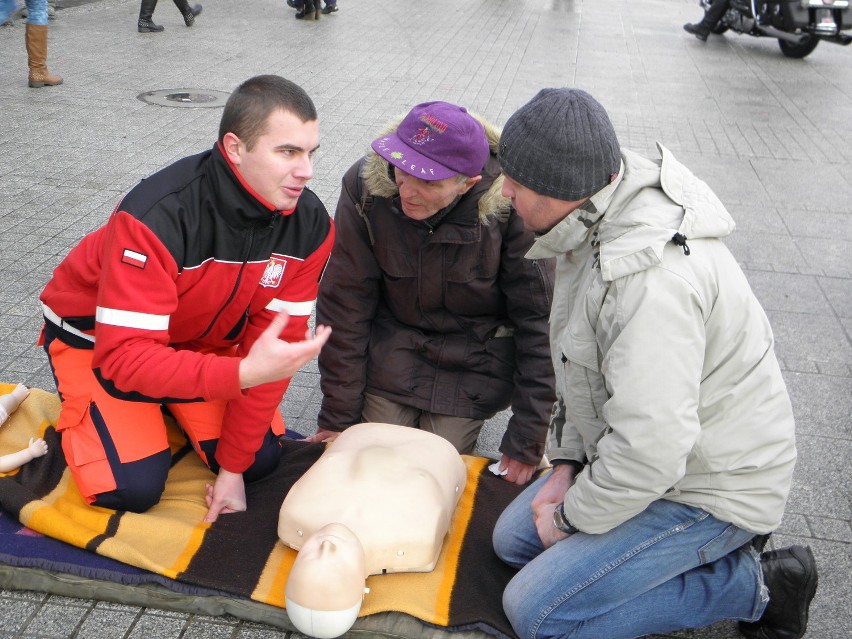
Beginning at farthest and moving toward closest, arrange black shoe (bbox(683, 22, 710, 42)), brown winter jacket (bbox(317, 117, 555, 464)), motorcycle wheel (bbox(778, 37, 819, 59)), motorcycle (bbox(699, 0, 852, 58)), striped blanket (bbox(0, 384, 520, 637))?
black shoe (bbox(683, 22, 710, 42)) → motorcycle wheel (bbox(778, 37, 819, 59)) → motorcycle (bbox(699, 0, 852, 58)) → brown winter jacket (bbox(317, 117, 555, 464)) → striped blanket (bbox(0, 384, 520, 637))

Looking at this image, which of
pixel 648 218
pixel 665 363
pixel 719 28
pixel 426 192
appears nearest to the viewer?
pixel 665 363

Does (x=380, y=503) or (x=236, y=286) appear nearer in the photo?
(x=380, y=503)

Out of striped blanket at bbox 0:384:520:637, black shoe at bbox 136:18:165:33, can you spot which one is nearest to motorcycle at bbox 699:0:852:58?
black shoe at bbox 136:18:165:33

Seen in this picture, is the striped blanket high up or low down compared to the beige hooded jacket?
down

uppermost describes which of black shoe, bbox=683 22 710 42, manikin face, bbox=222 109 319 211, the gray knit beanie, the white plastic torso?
the gray knit beanie

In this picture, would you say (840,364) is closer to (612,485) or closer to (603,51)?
(612,485)

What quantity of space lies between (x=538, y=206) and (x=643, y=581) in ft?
3.46

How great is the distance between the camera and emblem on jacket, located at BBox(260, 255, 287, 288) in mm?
2902

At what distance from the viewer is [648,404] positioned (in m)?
2.13

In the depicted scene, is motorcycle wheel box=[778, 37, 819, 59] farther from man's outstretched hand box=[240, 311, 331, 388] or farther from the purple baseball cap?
man's outstretched hand box=[240, 311, 331, 388]

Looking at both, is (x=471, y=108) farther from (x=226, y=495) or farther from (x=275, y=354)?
(x=275, y=354)

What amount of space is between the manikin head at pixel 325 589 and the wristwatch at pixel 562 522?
0.57 m

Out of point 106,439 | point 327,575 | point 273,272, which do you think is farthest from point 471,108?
point 327,575

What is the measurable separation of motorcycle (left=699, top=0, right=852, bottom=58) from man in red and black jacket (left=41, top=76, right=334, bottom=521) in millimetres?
10949
